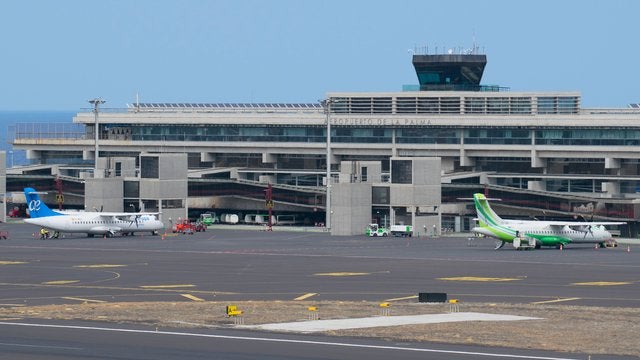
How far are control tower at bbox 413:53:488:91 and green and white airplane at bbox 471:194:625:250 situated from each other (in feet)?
214

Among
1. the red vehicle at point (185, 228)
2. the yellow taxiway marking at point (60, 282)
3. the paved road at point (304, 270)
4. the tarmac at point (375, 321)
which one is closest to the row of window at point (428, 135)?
the paved road at point (304, 270)

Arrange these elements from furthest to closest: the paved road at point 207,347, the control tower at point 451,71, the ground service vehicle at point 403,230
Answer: the control tower at point 451,71, the ground service vehicle at point 403,230, the paved road at point 207,347

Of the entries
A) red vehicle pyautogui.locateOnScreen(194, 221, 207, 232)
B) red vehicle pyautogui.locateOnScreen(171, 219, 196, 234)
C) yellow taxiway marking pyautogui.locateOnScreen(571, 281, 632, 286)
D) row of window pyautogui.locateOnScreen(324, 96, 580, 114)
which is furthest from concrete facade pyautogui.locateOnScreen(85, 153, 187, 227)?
yellow taxiway marking pyautogui.locateOnScreen(571, 281, 632, 286)

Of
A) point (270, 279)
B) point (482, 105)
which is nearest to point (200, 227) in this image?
point (482, 105)

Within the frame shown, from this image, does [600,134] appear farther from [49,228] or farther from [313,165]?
[49,228]

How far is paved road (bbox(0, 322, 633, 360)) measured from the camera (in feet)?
173

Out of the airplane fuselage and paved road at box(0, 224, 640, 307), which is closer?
paved road at box(0, 224, 640, 307)

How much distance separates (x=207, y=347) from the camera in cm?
5494

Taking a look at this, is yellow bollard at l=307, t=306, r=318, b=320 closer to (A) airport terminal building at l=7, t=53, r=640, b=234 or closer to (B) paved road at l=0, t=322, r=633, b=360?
(B) paved road at l=0, t=322, r=633, b=360

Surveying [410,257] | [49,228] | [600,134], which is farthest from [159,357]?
[600,134]

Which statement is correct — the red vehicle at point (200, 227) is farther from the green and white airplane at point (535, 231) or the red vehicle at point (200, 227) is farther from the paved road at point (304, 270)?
the green and white airplane at point (535, 231)

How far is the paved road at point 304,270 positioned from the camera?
81.6m

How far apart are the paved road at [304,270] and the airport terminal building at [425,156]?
74.5 ft

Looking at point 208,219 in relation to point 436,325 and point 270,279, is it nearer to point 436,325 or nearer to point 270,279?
point 270,279
